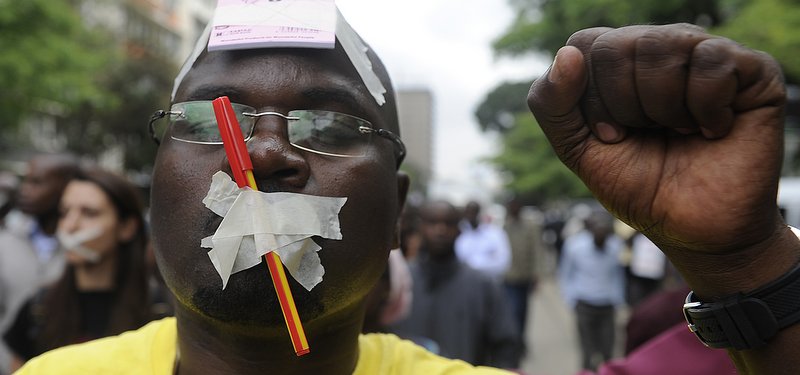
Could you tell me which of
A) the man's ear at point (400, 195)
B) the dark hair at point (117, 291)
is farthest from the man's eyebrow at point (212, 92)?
the dark hair at point (117, 291)

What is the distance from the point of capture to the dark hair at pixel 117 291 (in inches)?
121

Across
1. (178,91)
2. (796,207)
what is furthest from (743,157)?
(796,207)

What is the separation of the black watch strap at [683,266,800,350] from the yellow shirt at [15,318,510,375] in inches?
25.1

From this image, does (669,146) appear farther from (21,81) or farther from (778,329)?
(21,81)

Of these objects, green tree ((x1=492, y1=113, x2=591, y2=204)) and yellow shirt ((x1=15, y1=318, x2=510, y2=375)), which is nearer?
yellow shirt ((x1=15, y1=318, x2=510, y2=375))

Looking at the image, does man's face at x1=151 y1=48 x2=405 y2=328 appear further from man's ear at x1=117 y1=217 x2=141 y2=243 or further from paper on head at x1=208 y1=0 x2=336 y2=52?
man's ear at x1=117 y1=217 x2=141 y2=243

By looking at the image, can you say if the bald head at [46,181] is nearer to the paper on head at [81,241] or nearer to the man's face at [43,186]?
the man's face at [43,186]

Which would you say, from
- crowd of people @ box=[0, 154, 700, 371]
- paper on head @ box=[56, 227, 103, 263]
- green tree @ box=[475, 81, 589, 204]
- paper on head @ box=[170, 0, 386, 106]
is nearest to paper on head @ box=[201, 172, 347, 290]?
paper on head @ box=[170, 0, 386, 106]

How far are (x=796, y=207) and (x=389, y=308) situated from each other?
39.6 ft

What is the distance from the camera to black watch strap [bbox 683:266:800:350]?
115cm

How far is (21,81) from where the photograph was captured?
14.6 metres

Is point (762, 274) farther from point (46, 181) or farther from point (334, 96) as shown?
point (46, 181)

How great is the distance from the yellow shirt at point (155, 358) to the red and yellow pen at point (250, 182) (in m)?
0.40

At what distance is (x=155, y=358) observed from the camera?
5.24 feet
